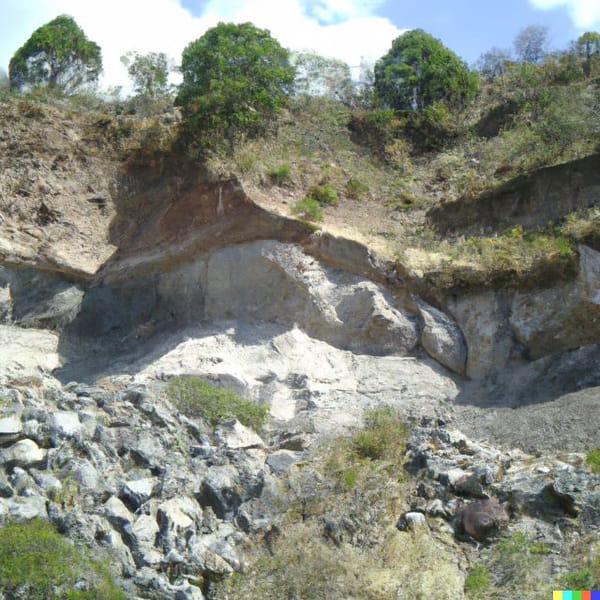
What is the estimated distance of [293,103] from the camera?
75.7 ft

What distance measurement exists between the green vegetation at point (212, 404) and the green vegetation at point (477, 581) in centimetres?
473

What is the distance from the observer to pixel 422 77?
2378 centimetres

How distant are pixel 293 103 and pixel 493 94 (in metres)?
5.18

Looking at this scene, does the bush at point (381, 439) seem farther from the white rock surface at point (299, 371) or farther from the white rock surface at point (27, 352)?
the white rock surface at point (27, 352)

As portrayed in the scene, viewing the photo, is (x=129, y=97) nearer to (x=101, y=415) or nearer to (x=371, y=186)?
(x=371, y=186)

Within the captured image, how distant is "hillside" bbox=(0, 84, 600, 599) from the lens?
976 cm

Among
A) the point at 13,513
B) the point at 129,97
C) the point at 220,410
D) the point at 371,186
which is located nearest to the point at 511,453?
the point at 220,410

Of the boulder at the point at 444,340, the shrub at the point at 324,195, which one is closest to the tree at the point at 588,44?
the shrub at the point at 324,195

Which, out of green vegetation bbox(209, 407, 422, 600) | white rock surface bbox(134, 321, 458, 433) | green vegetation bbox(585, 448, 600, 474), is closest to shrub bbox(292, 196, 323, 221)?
white rock surface bbox(134, 321, 458, 433)

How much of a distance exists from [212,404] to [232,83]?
8.17m

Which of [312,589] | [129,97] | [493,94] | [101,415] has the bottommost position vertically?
[312,589]

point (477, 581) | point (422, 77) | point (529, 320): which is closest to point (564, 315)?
point (529, 320)

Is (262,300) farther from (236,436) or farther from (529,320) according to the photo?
(529,320)

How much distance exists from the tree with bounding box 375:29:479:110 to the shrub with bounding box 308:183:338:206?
669cm
